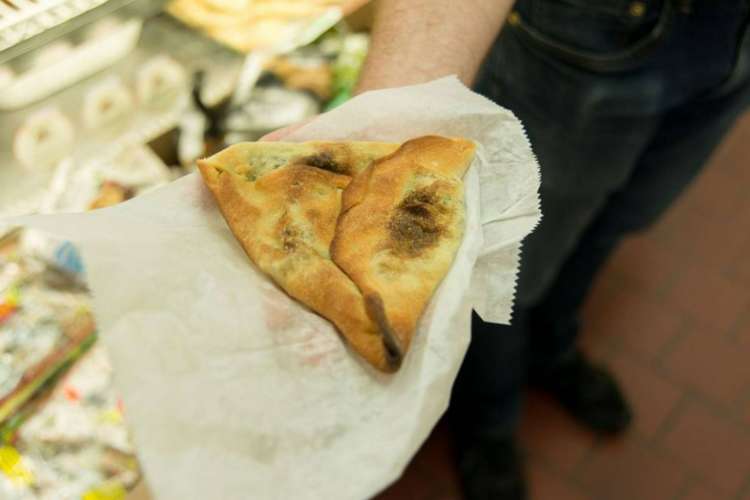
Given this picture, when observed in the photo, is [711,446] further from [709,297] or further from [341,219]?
[341,219]

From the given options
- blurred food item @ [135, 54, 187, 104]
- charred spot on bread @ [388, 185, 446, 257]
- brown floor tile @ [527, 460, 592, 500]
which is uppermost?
charred spot on bread @ [388, 185, 446, 257]

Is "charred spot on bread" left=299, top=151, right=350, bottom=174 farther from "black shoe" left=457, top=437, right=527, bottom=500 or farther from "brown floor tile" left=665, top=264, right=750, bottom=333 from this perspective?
"brown floor tile" left=665, top=264, right=750, bottom=333

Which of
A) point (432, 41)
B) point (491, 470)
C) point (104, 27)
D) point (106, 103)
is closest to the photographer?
point (432, 41)

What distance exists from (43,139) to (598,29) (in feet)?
3.83

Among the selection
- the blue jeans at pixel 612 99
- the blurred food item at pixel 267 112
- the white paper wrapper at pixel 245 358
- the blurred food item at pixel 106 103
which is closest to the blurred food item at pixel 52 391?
the blurred food item at pixel 106 103

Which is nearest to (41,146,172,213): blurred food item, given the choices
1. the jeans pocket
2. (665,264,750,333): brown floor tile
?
the jeans pocket

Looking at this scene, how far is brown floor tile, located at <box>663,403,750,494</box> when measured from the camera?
83.7 inches

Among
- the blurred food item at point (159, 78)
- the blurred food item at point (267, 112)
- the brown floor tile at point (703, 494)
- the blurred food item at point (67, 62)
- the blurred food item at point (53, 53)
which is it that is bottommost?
the brown floor tile at point (703, 494)

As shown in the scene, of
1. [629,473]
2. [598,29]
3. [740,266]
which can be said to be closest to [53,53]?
[598,29]

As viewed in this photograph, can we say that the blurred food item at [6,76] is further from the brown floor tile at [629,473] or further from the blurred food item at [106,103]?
the brown floor tile at [629,473]

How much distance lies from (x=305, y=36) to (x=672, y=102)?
1043 mm

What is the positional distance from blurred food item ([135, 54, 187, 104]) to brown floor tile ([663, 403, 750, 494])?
1896 millimetres

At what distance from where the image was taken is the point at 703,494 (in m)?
2.09

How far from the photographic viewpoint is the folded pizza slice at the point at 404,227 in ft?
2.61
